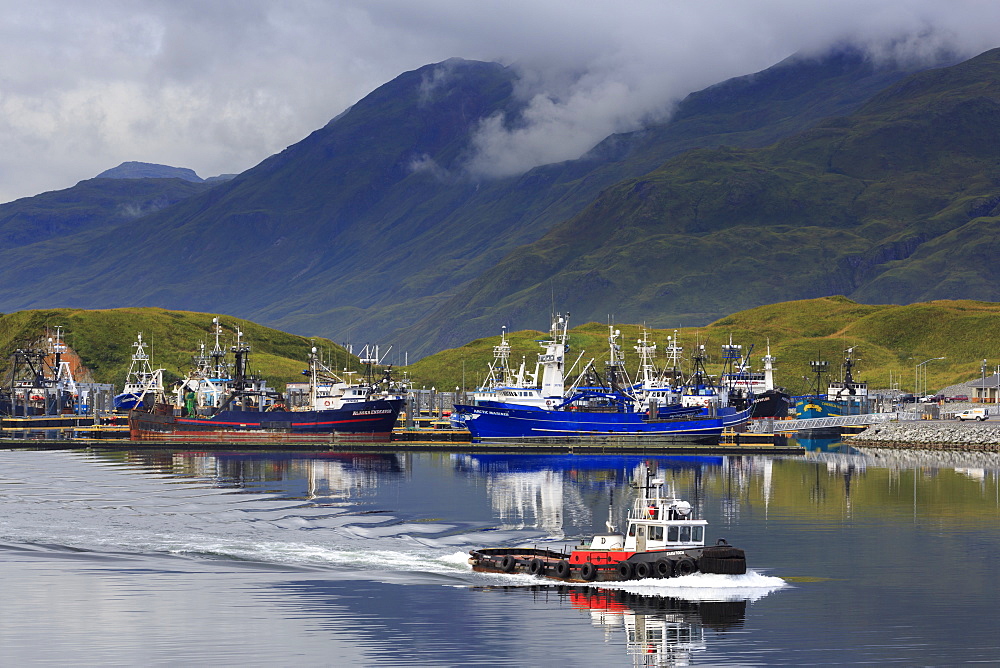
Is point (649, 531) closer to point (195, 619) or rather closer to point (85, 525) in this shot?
point (195, 619)

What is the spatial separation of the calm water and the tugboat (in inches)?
33.3

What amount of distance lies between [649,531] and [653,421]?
11445 cm

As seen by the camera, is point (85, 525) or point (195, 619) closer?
point (195, 619)

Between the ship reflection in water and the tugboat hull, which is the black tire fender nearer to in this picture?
the tugboat hull

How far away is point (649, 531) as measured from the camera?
65.2m

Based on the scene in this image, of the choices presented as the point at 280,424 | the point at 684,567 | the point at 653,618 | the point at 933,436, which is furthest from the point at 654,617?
the point at 933,436

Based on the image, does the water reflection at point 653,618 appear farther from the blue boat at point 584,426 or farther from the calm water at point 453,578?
the blue boat at point 584,426

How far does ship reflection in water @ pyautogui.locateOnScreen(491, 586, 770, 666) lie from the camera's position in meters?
53.2

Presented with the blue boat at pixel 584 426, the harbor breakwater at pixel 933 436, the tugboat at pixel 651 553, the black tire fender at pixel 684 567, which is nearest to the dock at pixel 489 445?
the blue boat at pixel 584 426

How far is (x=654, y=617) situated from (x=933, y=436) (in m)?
135

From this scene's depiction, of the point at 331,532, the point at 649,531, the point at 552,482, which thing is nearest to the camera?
the point at 649,531

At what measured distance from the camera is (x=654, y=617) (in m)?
58.7

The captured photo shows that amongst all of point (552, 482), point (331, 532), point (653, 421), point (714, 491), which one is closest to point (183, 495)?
point (331, 532)

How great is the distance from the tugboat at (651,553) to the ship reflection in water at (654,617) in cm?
112
